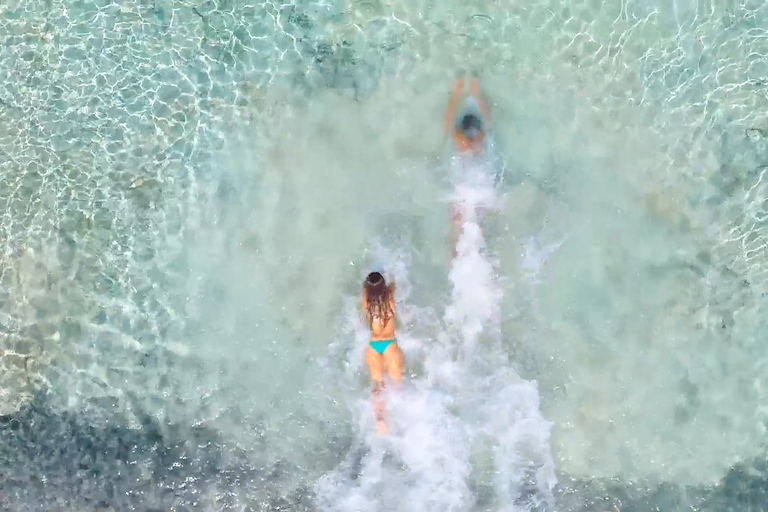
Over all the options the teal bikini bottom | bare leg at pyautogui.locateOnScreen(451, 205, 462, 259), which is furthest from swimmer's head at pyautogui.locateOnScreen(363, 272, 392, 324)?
bare leg at pyautogui.locateOnScreen(451, 205, 462, 259)

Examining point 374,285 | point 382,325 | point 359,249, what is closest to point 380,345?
point 382,325

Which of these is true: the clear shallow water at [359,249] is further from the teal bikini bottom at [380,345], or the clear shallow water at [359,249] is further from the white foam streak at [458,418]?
the teal bikini bottom at [380,345]

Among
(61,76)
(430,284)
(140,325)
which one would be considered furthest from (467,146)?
(61,76)

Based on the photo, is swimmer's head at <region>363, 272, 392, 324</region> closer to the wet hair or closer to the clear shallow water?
the clear shallow water

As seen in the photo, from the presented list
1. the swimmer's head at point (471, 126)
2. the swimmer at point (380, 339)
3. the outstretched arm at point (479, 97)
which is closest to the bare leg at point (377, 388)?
the swimmer at point (380, 339)

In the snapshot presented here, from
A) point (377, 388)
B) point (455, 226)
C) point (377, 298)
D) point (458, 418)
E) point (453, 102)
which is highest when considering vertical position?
point (453, 102)

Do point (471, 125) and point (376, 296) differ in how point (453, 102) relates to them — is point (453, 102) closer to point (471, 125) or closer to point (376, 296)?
point (471, 125)
